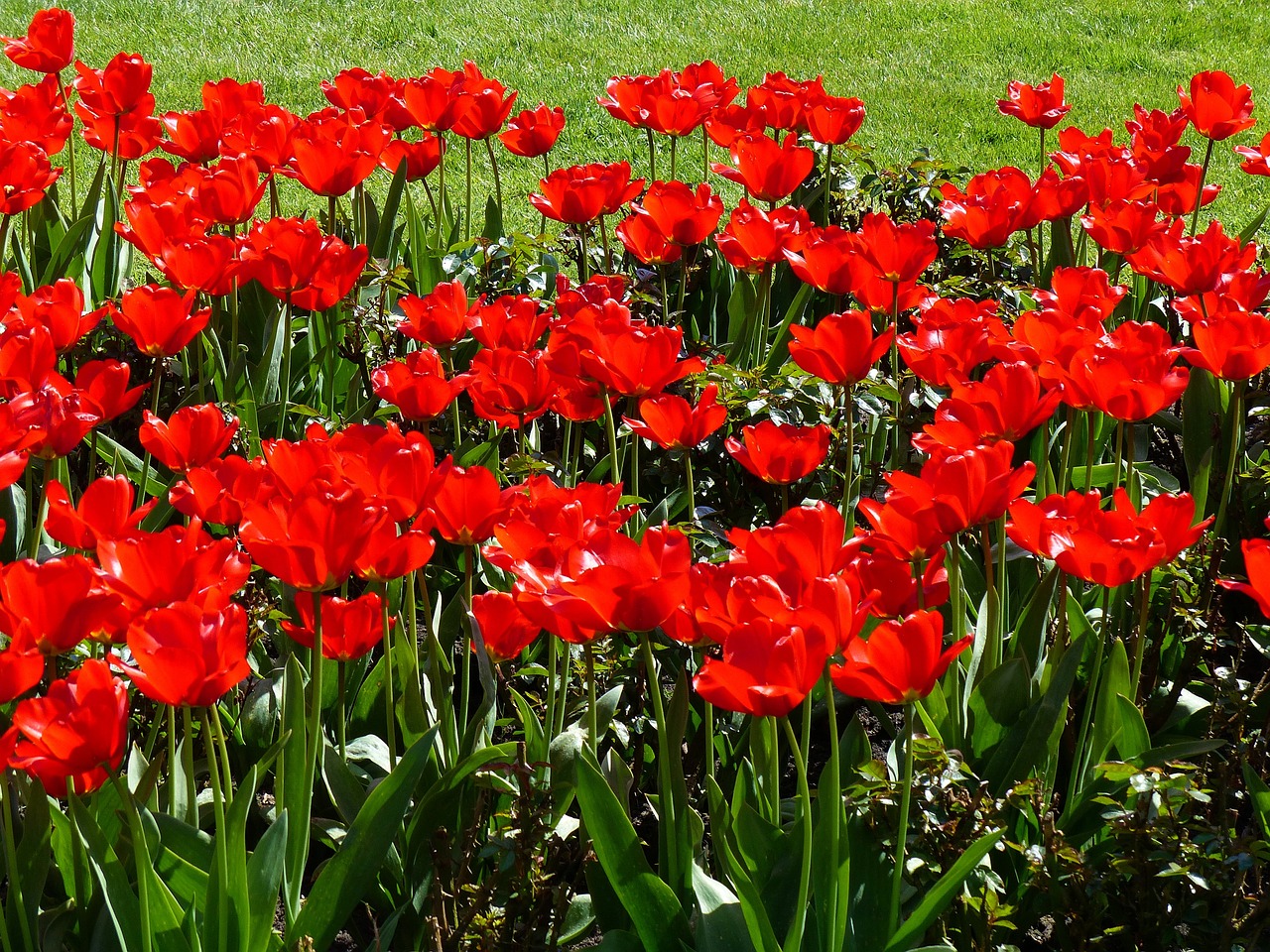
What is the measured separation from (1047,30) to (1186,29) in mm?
853

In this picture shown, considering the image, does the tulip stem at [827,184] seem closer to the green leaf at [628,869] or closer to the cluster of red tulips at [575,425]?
the cluster of red tulips at [575,425]

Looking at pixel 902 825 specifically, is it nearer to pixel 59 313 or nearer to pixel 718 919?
pixel 718 919

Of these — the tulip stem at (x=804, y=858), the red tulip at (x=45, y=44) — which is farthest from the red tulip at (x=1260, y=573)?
the red tulip at (x=45, y=44)

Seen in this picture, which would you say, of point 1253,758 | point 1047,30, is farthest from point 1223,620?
point 1047,30

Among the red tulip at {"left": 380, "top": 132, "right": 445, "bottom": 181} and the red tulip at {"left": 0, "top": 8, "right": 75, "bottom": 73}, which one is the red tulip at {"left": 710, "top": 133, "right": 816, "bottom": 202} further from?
the red tulip at {"left": 0, "top": 8, "right": 75, "bottom": 73}

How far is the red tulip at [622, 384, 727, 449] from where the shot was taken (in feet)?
6.30

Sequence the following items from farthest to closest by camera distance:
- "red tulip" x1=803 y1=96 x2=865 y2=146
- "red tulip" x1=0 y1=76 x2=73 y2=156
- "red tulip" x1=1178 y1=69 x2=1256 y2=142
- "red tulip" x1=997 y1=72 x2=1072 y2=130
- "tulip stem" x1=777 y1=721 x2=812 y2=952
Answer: "red tulip" x1=997 y1=72 x2=1072 y2=130
"red tulip" x1=803 y1=96 x2=865 y2=146
"red tulip" x1=1178 y1=69 x2=1256 y2=142
"red tulip" x1=0 y1=76 x2=73 y2=156
"tulip stem" x1=777 y1=721 x2=812 y2=952

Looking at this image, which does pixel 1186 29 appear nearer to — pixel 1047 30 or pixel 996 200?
pixel 1047 30

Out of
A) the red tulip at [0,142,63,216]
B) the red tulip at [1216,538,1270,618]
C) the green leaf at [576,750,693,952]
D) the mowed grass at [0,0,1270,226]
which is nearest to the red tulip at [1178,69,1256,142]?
the red tulip at [1216,538,1270,618]

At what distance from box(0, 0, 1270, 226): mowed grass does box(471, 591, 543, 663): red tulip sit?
16.4ft

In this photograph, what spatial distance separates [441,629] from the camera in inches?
85.6

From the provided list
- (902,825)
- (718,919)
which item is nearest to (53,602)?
(718,919)

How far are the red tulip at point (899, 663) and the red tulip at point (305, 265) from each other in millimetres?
1481

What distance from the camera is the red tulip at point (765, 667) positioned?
119 centimetres
